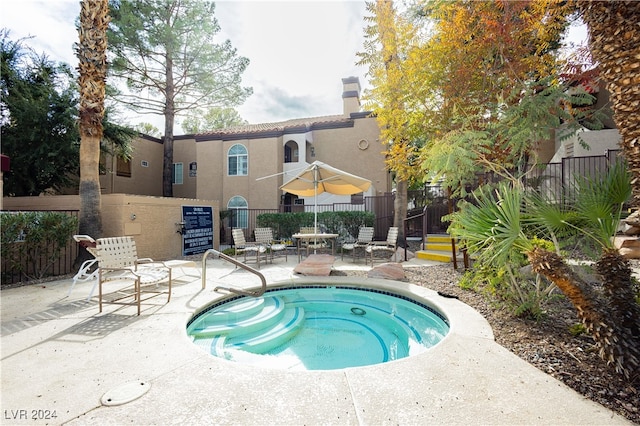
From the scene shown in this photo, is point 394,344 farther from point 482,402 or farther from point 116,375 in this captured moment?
point 116,375

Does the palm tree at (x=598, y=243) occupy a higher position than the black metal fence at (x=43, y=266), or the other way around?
the palm tree at (x=598, y=243)

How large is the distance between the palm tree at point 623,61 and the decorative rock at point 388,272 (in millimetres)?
4577

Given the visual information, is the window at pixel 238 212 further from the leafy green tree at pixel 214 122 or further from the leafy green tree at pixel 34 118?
the leafy green tree at pixel 214 122

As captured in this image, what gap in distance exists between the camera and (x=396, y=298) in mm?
5992

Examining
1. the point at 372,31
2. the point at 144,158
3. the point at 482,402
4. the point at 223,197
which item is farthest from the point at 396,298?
the point at 144,158

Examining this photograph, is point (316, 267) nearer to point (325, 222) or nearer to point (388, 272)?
point (388, 272)

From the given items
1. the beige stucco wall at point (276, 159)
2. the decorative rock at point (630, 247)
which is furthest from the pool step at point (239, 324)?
the beige stucco wall at point (276, 159)

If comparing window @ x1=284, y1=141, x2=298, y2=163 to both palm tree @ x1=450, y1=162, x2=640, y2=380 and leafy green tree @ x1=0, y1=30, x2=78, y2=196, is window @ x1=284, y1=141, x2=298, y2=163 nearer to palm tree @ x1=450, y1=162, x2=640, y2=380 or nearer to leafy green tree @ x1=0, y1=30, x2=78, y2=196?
leafy green tree @ x1=0, y1=30, x2=78, y2=196

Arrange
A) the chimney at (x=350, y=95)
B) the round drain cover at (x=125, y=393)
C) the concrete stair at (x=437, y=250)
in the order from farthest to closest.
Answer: the chimney at (x=350, y=95) < the concrete stair at (x=437, y=250) < the round drain cover at (x=125, y=393)

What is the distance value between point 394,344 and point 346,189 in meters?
6.08

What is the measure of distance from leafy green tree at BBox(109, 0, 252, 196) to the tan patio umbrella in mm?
11056

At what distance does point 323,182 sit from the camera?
9570 mm

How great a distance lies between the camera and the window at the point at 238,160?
1852cm

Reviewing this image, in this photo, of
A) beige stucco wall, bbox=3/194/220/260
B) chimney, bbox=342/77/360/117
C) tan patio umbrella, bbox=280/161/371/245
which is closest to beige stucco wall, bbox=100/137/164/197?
beige stucco wall, bbox=3/194/220/260
